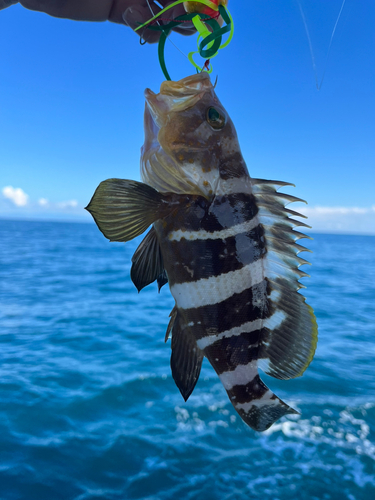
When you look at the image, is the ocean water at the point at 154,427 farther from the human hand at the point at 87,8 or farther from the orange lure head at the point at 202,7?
the human hand at the point at 87,8

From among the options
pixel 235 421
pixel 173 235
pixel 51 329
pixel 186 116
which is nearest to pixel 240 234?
pixel 173 235

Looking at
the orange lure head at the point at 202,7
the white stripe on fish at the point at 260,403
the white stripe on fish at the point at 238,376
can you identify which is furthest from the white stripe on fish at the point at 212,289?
the orange lure head at the point at 202,7

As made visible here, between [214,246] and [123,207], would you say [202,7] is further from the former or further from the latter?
[214,246]

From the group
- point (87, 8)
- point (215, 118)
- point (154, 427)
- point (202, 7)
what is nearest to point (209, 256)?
point (215, 118)

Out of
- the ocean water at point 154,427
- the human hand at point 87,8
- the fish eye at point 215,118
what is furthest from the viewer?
the ocean water at point 154,427

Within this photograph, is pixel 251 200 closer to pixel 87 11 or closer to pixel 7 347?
pixel 87 11

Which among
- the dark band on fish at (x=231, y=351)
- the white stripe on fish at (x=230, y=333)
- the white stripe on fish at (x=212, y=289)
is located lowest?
the dark band on fish at (x=231, y=351)

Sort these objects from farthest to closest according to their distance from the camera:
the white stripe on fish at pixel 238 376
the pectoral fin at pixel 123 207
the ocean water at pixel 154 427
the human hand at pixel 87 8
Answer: the ocean water at pixel 154 427 → the human hand at pixel 87 8 → the white stripe on fish at pixel 238 376 → the pectoral fin at pixel 123 207
